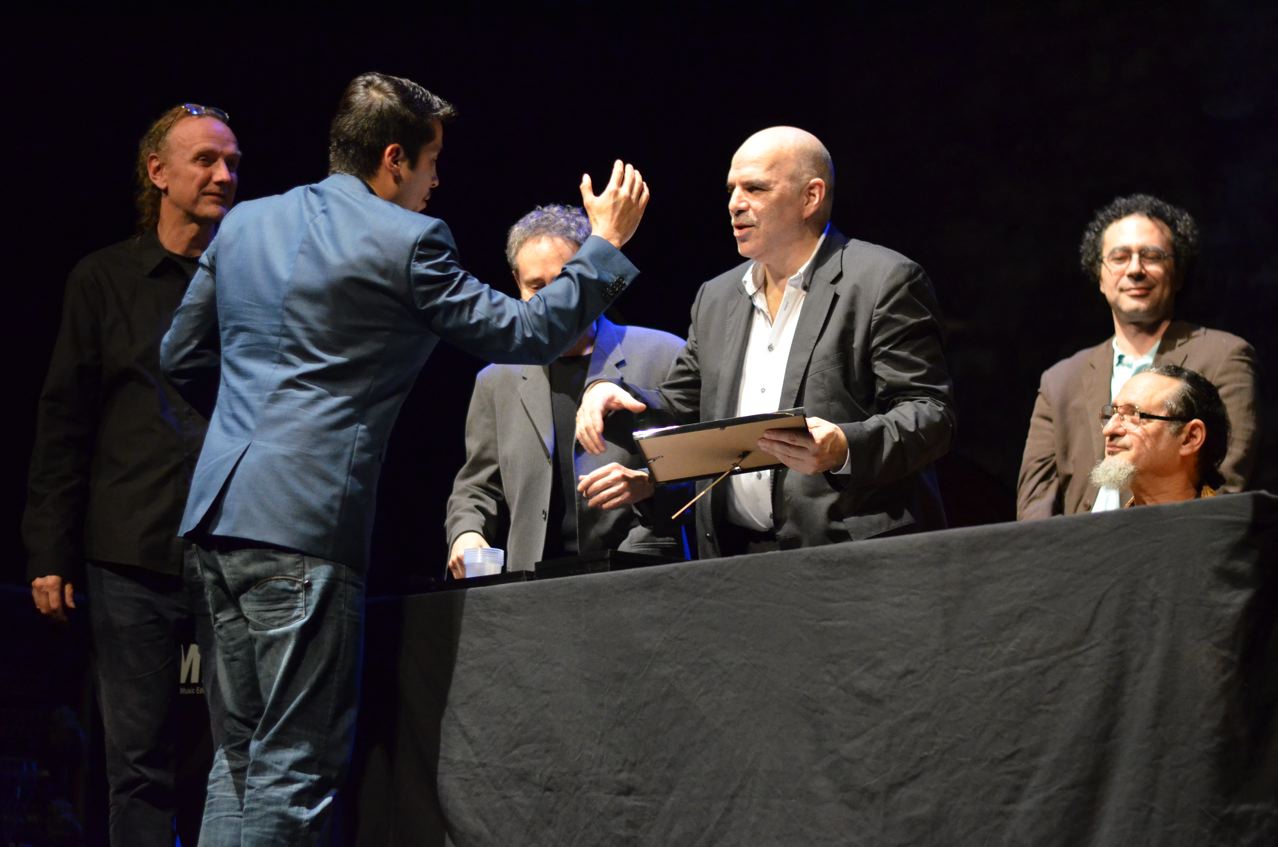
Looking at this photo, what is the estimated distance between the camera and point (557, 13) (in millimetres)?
5254

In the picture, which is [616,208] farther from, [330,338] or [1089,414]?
[1089,414]

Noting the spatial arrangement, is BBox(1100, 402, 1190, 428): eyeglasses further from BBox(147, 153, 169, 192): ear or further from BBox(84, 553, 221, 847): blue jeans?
BBox(147, 153, 169, 192): ear

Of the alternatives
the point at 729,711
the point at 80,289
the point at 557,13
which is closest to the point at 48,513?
the point at 80,289

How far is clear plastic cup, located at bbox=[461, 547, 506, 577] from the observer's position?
2.68m

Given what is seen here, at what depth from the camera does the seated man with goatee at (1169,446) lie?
8.20ft

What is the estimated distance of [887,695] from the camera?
67.3 inches

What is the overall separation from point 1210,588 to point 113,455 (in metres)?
2.22

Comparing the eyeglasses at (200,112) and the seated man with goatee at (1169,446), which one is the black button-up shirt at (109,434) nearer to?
the eyeglasses at (200,112)

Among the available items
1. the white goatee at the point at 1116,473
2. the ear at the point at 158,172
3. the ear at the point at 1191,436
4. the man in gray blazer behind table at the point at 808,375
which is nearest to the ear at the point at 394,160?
the man in gray blazer behind table at the point at 808,375

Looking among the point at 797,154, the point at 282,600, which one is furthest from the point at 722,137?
the point at 282,600

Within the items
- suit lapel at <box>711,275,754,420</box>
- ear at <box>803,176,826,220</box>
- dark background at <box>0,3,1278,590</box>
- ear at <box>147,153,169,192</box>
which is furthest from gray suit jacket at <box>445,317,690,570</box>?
dark background at <box>0,3,1278,590</box>

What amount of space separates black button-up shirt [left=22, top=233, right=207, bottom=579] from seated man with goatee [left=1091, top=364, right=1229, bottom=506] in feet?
6.17

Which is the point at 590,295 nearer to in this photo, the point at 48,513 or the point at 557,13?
the point at 48,513

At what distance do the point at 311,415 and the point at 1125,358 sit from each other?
6.87ft
